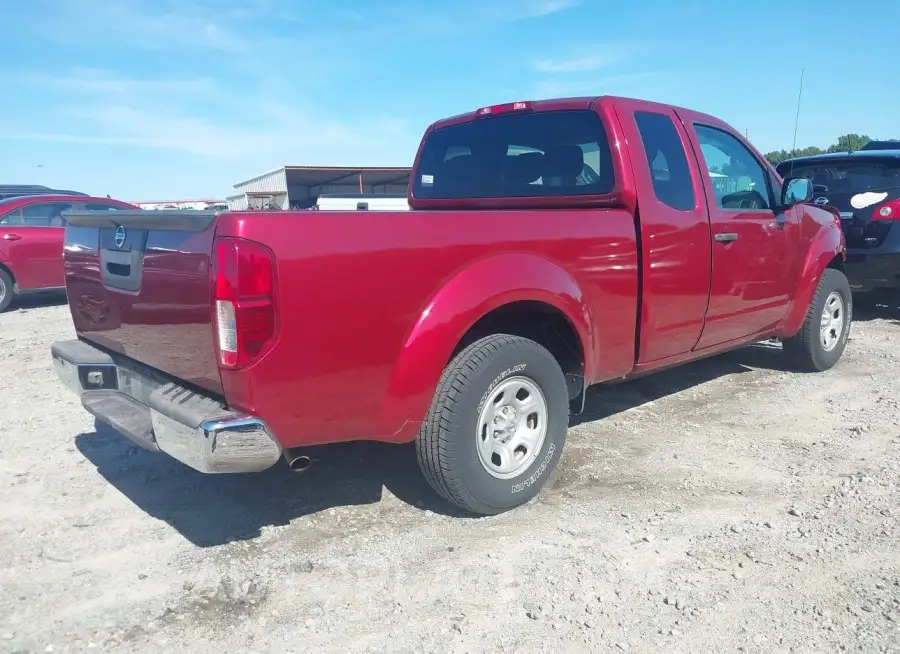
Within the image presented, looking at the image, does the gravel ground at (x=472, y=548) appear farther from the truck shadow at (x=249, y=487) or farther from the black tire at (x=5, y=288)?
the black tire at (x=5, y=288)

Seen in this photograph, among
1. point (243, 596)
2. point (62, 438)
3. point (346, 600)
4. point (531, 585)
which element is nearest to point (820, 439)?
point (531, 585)

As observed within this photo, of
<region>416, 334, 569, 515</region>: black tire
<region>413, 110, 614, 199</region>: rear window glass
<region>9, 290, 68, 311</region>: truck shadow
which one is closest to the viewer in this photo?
<region>416, 334, 569, 515</region>: black tire

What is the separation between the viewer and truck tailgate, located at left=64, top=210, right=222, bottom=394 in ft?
8.46

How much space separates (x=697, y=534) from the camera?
3.11 metres

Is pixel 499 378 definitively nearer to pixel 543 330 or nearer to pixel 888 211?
pixel 543 330

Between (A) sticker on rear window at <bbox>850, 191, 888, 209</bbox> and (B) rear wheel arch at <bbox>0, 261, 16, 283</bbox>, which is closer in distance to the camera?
(A) sticker on rear window at <bbox>850, 191, 888, 209</bbox>

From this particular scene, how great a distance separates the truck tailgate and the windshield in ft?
20.9

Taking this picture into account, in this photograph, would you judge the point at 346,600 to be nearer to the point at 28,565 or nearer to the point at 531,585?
the point at 531,585

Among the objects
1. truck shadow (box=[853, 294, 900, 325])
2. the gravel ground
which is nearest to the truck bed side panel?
the gravel ground

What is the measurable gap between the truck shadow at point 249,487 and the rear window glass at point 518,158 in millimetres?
1718

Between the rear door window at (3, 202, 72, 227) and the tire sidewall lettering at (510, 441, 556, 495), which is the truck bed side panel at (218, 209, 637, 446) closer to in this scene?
the tire sidewall lettering at (510, 441, 556, 495)

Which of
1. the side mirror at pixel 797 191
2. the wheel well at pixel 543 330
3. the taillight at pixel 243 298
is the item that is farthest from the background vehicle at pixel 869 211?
the taillight at pixel 243 298

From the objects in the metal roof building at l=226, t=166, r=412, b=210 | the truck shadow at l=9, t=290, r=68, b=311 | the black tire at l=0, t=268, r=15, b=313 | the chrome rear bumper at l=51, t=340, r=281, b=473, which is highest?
the metal roof building at l=226, t=166, r=412, b=210

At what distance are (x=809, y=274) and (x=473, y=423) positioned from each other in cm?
348
